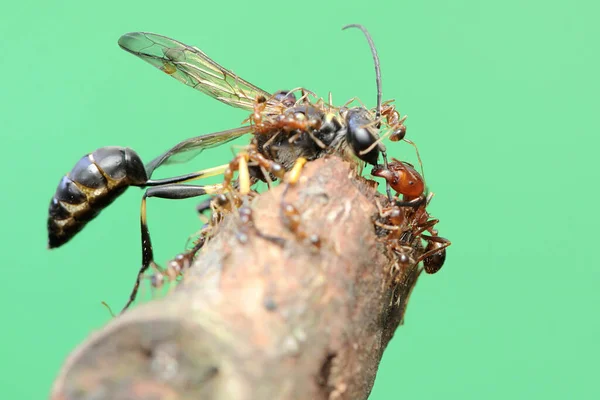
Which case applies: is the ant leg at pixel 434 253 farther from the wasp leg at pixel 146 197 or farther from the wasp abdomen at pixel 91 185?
the wasp abdomen at pixel 91 185

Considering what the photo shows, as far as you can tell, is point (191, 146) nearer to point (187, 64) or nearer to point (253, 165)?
point (187, 64)

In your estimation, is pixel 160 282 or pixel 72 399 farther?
pixel 160 282

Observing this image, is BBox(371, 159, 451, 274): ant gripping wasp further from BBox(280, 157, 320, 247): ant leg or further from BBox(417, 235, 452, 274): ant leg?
BBox(280, 157, 320, 247): ant leg

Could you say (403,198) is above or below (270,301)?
above

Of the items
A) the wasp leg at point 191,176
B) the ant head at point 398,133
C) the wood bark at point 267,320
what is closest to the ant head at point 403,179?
the ant head at point 398,133

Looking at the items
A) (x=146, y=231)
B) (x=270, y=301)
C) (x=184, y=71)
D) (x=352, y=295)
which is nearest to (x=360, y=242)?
(x=352, y=295)

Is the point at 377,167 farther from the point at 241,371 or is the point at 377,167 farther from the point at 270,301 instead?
the point at 241,371

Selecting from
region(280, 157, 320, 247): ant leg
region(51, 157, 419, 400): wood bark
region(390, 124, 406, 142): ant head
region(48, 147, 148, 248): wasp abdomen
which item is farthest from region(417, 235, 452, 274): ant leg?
region(48, 147, 148, 248): wasp abdomen
